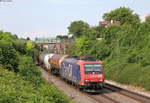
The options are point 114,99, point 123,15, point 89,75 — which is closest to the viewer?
point 114,99

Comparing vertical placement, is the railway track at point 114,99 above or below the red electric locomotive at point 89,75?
below

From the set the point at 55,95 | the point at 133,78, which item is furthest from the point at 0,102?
the point at 133,78

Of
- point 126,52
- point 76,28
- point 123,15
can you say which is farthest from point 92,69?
point 76,28

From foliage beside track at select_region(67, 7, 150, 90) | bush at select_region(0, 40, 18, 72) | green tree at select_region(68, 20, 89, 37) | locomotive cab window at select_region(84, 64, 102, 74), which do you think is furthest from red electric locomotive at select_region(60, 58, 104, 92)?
green tree at select_region(68, 20, 89, 37)

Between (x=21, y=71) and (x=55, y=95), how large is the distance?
532 inches

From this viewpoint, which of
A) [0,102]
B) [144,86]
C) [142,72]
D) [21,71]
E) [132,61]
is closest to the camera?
[0,102]

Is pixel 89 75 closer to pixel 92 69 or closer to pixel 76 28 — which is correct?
pixel 92 69

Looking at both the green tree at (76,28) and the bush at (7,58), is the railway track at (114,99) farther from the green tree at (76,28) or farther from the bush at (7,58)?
the green tree at (76,28)

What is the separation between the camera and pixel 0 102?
12.3 m

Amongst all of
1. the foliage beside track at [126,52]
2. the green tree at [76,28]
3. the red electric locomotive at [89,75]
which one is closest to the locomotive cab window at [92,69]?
the red electric locomotive at [89,75]

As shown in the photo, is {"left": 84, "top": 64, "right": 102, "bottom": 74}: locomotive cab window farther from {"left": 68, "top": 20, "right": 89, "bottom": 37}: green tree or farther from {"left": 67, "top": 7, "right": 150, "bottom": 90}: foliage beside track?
{"left": 68, "top": 20, "right": 89, "bottom": 37}: green tree

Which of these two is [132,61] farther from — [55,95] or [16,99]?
[16,99]

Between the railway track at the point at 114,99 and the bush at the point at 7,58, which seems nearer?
the railway track at the point at 114,99

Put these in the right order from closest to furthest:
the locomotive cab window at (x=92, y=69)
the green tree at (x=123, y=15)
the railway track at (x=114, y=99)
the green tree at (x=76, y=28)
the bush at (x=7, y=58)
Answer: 1. the railway track at (x=114, y=99)
2. the bush at (x=7, y=58)
3. the locomotive cab window at (x=92, y=69)
4. the green tree at (x=123, y=15)
5. the green tree at (x=76, y=28)
